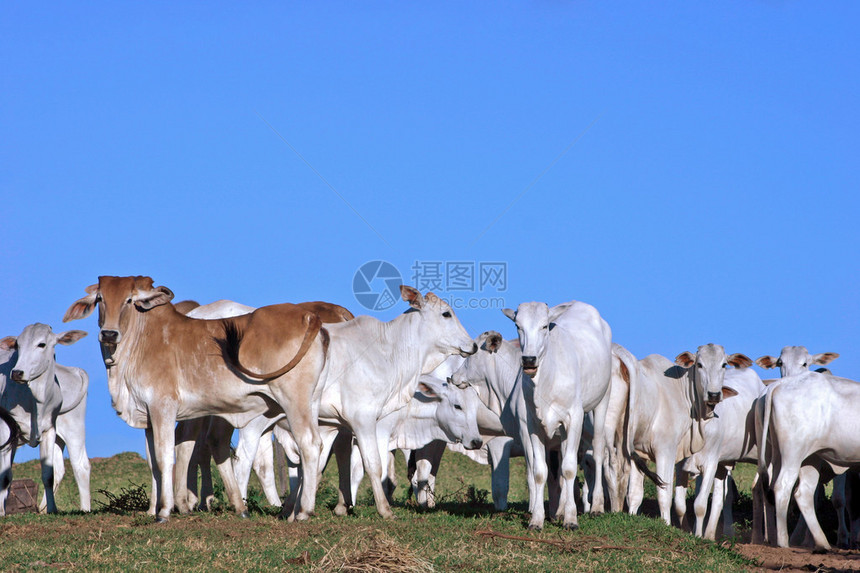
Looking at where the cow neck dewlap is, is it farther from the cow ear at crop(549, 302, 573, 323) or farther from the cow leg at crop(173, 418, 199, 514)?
the cow ear at crop(549, 302, 573, 323)

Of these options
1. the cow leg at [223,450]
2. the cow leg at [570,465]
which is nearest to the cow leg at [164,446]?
the cow leg at [223,450]

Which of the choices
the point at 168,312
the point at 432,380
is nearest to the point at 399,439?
the point at 432,380

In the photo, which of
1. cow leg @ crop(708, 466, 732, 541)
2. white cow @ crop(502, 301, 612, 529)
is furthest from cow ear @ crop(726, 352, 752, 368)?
white cow @ crop(502, 301, 612, 529)

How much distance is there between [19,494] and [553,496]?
8.15m

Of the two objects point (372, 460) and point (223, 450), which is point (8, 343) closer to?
point (223, 450)

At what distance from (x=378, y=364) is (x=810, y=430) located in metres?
5.85

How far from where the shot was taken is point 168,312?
11984mm

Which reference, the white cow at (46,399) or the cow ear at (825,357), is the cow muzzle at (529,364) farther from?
the cow ear at (825,357)

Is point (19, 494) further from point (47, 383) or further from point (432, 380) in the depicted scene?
point (432, 380)

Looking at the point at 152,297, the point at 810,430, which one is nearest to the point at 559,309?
the point at 810,430

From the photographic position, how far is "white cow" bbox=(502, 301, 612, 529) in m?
11.5

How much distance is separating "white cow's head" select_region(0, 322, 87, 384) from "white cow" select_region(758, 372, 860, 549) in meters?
9.91

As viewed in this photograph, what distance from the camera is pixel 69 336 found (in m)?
13.7

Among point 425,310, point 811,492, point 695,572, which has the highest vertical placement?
point 425,310
